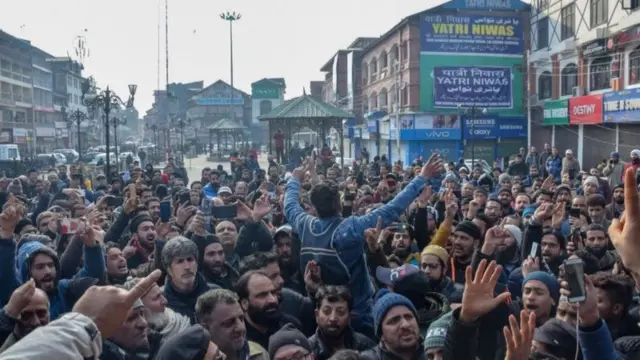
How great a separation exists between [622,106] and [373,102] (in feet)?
72.7

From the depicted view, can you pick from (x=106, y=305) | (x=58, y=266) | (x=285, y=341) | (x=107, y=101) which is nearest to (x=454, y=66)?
(x=107, y=101)

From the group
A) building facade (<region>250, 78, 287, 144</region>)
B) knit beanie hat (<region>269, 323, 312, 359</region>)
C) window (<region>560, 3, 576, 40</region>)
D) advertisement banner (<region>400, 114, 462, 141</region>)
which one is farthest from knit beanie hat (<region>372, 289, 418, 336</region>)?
building facade (<region>250, 78, 287, 144</region>)

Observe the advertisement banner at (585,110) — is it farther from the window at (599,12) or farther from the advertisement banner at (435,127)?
the advertisement banner at (435,127)

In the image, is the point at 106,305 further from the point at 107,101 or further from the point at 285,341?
the point at 107,101

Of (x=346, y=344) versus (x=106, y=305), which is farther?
(x=346, y=344)

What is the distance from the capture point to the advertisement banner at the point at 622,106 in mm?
22250

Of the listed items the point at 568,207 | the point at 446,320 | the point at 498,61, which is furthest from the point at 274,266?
the point at 498,61

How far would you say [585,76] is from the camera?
26984 mm

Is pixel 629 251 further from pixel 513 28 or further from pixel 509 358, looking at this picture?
pixel 513 28

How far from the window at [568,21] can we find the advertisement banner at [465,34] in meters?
4.10

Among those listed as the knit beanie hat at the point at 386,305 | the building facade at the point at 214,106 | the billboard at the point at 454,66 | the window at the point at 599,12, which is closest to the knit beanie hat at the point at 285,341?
the knit beanie hat at the point at 386,305

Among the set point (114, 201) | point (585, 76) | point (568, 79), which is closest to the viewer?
point (114, 201)

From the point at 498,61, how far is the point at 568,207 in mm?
25209

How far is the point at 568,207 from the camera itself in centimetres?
933
